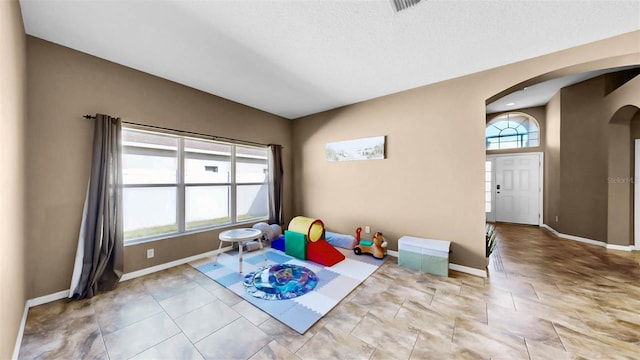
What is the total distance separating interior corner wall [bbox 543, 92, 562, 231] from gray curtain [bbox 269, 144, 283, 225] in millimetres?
6062

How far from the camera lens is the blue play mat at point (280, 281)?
7.72 ft

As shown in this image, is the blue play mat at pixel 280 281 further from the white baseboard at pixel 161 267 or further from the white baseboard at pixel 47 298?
the white baseboard at pixel 47 298

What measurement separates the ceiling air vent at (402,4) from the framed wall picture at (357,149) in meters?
2.01

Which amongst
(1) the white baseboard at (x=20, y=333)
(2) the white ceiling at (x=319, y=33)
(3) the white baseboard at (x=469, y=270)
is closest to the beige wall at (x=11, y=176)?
(1) the white baseboard at (x=20, y=333)

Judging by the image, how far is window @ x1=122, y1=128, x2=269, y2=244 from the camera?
9.38 ft

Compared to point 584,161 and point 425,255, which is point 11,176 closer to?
point 425,255

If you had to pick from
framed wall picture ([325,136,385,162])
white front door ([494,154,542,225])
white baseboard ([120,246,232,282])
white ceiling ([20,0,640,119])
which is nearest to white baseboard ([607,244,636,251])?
white front door ([494,154,542,225])

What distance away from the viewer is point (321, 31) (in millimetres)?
2057

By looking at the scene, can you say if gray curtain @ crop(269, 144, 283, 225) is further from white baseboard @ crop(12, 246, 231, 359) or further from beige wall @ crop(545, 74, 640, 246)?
beige wall @ crop(545, 74, 640, 246)

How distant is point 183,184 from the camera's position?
3291mm

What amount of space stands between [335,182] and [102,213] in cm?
339

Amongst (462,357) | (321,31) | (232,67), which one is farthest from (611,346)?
(232,67)

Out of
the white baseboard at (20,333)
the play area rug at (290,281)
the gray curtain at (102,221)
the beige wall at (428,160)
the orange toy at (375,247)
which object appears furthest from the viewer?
the orange toy at (375,247)

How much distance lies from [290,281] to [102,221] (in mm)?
2264
